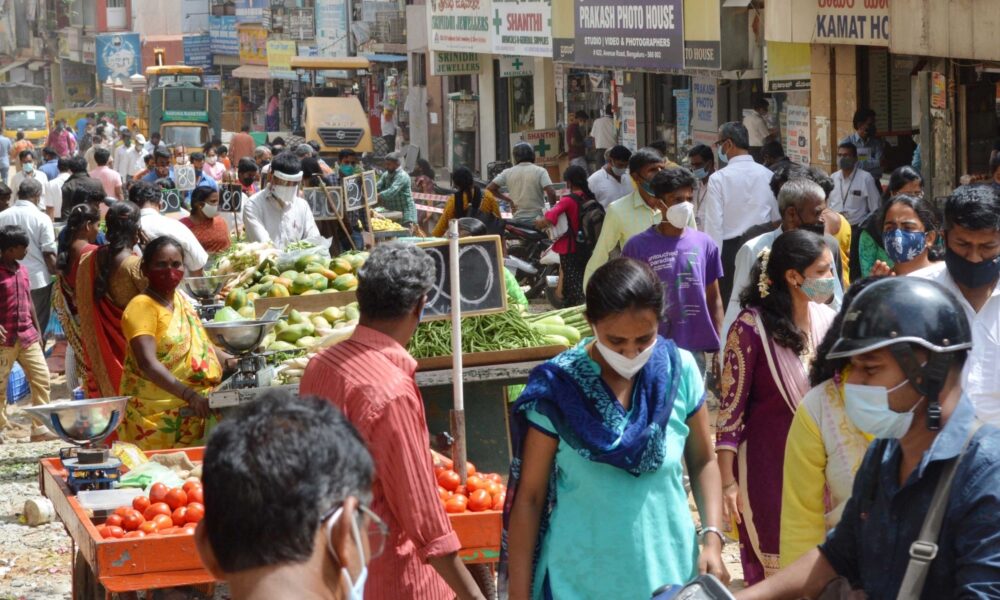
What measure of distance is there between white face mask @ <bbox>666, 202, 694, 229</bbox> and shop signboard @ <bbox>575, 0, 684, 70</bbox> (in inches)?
437

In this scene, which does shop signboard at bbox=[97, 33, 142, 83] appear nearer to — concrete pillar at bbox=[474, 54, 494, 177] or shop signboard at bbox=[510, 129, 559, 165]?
concrete pillar at bbox=[474, 54, 494, 177]

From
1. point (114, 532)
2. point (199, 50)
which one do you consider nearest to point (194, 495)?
point (114, 532)

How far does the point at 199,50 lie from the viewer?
205 feet

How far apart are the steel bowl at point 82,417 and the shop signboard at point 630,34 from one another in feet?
43.6

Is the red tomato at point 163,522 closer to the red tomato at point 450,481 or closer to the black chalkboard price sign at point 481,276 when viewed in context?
the red tomato at point 450,481

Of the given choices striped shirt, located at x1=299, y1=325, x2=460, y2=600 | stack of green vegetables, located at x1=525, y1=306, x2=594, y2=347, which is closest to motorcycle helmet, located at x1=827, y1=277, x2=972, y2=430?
striped shirt, located at x1=299, y1=325, x2=460, y2=600

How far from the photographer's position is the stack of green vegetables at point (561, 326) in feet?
25.6

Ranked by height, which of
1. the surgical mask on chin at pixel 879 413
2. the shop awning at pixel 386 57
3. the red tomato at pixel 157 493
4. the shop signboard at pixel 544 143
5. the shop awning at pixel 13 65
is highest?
the shop awning at pixel 13 65

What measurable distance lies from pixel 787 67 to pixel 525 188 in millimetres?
3145

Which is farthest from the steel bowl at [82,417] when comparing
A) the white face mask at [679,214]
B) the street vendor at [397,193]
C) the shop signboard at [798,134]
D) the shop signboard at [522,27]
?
the shop signboard at [522,27]

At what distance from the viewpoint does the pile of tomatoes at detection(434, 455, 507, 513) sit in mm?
5680

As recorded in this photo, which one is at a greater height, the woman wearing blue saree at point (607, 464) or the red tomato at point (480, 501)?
the woman wearing blue saree at point (607, 464)

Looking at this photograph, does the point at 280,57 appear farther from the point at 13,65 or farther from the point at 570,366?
the point at 570,366

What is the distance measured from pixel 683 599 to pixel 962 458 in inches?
22.6
